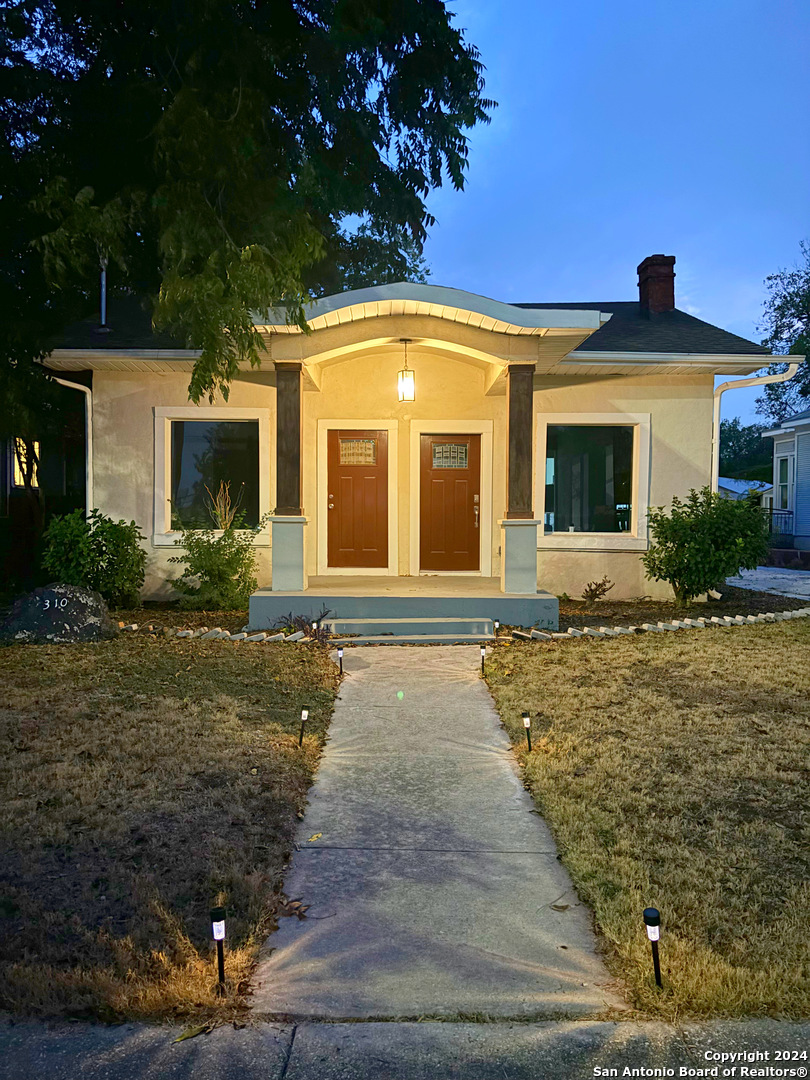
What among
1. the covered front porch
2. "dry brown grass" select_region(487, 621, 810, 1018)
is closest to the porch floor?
the covered front porch

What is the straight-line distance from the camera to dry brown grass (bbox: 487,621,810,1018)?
256 cm

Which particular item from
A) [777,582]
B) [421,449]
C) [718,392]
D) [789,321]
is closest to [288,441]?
[421,449]

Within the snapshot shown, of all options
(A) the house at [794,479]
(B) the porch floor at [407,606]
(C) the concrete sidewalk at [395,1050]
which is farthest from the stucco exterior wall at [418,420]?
(A) the house at [794,479]

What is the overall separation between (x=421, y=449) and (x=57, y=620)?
5277mm

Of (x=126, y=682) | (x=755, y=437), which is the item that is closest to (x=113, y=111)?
(x=126, y=682)

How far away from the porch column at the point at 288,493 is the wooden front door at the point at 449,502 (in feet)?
8.35

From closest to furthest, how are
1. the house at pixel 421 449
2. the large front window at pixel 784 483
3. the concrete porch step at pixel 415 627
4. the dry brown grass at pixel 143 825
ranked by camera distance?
1. the dry brown grass at pixel 143 825
2. the concrete porch step at pixel 415 627
3. the house at pixel 421 449
4. the large front window at pixel 784 483

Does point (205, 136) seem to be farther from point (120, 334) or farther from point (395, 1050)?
point (395, 1050)

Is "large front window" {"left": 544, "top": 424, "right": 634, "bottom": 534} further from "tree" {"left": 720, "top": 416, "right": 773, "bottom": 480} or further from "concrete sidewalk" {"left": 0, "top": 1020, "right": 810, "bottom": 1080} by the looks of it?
"tree" {"left": 720, "top": 416, "right": 773, "bottom": 480}

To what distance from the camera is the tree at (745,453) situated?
40594 mm

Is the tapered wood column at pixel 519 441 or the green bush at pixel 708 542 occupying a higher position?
the tapered wood column at pixel 519 441

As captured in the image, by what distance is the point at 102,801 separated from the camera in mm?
3953

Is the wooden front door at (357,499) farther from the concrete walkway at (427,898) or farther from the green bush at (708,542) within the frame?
the concrete walkway at (427,898)

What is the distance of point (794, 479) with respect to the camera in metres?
24.9
